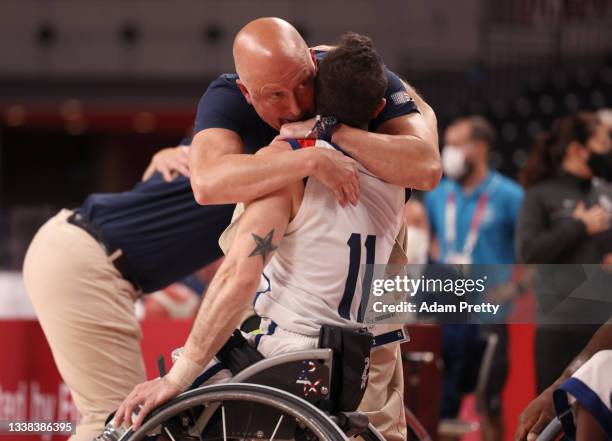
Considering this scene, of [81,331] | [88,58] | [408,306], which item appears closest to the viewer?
[408,306]

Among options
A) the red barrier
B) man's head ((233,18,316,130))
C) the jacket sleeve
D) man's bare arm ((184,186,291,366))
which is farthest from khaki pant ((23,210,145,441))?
the jacket sleeve

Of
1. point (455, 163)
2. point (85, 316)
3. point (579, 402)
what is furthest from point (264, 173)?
point (455, 163)

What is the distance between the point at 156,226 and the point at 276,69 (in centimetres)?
104

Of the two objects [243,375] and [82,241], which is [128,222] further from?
[243,375]

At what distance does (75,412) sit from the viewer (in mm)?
5297

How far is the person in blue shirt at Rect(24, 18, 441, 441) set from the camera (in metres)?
2.92

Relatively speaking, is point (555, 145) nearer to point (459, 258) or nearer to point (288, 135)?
point (459, 258)

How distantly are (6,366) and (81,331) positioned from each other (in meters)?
1.86

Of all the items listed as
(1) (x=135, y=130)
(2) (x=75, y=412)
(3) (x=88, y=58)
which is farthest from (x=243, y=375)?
(1) (x=135, y=130)

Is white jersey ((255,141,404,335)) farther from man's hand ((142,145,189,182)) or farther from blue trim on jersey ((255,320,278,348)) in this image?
man's hand ((142,145,189,182))

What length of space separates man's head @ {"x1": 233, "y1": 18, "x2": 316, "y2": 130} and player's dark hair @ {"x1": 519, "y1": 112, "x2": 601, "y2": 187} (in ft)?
9.01

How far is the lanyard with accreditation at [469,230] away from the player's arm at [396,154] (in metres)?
3.75

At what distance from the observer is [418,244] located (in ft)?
24.3

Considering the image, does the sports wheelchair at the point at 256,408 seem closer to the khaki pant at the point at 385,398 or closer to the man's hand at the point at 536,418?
the khaki pant at the point at 385,398
